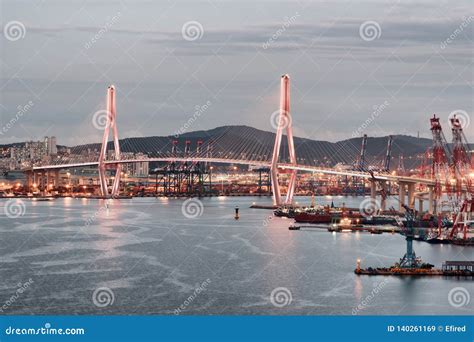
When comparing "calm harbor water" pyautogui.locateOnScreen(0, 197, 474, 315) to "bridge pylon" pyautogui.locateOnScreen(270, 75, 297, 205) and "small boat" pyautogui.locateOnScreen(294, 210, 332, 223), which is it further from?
"bridge pylon" pyautogui.locateOnScreen(270, 75, 297, 205)

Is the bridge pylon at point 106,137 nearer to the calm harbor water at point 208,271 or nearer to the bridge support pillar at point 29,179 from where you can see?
the bridge support pillar at point 29,179

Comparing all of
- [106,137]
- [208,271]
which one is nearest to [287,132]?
[106,137]

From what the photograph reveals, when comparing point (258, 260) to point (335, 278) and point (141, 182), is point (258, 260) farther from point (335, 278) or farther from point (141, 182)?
point (141, 182)

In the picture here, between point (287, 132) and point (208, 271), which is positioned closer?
point (208, 271)

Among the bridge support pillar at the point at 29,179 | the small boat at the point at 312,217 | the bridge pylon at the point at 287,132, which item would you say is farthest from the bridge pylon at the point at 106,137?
the small boat at the point at 312,217

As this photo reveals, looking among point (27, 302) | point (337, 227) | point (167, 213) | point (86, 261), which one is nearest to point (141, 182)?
point (167, 213)

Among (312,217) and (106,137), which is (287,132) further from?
(106,137)

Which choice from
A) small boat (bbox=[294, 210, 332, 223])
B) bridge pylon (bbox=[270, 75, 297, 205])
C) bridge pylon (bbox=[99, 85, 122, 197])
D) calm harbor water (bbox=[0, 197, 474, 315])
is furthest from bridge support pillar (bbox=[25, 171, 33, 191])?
calm harbor water (bbox=[0, 197, 474, 315])


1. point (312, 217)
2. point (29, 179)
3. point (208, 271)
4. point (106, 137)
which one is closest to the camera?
point (208, 271)
